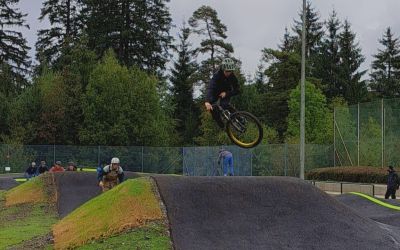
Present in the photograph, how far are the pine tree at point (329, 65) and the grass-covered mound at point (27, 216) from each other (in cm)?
4150

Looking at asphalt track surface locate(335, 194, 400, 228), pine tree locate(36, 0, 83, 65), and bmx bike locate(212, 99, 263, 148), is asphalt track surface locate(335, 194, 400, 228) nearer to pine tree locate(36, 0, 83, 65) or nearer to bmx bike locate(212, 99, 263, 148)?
bmx bike locate(212, 99, 263, 148)

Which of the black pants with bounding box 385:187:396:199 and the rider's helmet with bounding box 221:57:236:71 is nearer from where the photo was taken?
the rider's helmet with bounding box 221:57:236:71

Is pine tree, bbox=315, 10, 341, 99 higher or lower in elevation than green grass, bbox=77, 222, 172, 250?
higher

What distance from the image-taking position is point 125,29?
6034cm

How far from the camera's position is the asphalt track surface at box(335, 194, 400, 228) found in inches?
661

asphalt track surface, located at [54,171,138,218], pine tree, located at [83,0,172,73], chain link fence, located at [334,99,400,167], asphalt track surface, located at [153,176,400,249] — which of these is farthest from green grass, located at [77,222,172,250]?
pine tree, located at [83,0,172,73]

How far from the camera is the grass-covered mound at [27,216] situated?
45.5 ft

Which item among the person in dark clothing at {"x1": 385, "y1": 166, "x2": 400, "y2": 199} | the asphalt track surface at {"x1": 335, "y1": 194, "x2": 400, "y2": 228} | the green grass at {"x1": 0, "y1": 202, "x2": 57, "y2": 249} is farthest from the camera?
the person in dark clothing at {"x1": 385, "y1": 166, "x2": 400, "y2": 199}

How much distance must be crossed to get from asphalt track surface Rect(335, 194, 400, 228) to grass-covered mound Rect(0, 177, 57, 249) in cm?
925

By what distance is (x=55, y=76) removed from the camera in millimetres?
52781

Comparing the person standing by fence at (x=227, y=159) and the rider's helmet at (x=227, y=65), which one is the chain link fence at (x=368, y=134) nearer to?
the person standing by fence at (x=227, y=159)

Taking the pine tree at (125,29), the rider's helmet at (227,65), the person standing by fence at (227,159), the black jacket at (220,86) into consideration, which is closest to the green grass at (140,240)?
the black jacket at (220,86)

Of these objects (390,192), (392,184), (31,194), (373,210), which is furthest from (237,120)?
(31,194)

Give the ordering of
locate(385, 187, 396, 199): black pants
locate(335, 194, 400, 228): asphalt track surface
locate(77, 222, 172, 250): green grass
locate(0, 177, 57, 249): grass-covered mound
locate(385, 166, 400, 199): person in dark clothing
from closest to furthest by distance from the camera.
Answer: locate(77, 222, 172, 250): green grass < locate(0, 177, 57, 249): grass-covered mound < locate(335, 194, 400, 228): asphalt track surface < locate(385, 166, 400, 199): person in dark clothing < locate(385, 187, 396, 199): black pants
